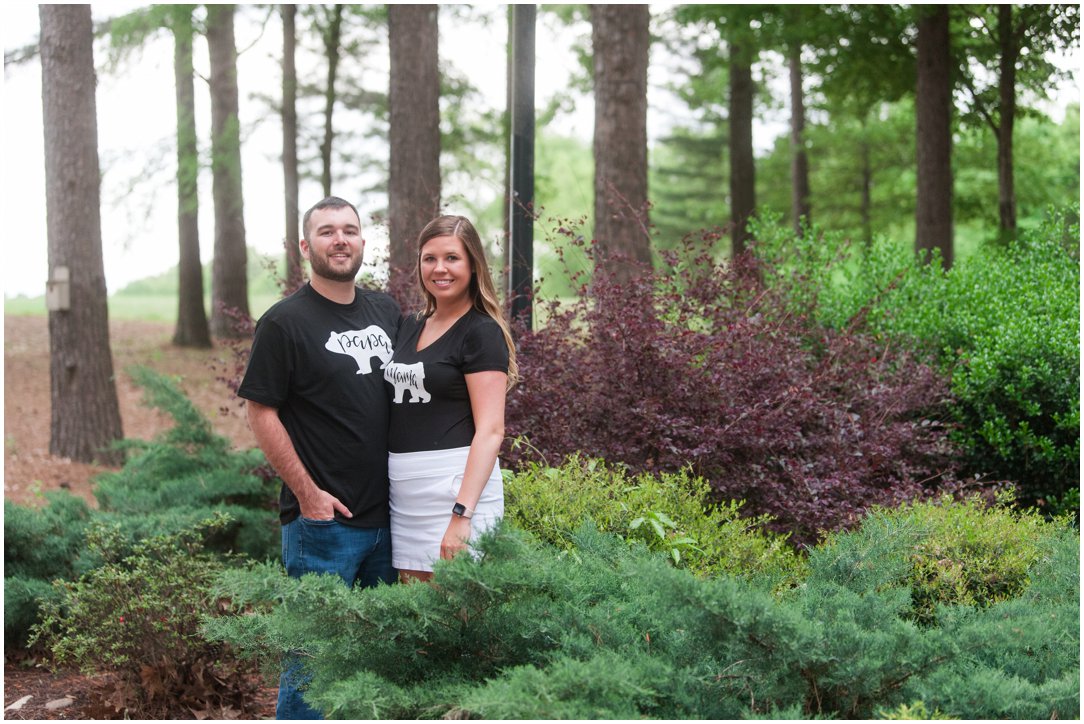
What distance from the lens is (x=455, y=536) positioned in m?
3.23

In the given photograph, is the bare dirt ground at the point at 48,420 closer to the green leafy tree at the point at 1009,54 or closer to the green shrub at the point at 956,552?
the green shrub at the point at 956,552

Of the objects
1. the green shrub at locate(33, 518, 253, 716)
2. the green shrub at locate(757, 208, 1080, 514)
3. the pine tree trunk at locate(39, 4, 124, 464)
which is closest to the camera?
the green shrub at locate(33, 518, 253, 716)

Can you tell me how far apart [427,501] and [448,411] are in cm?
32

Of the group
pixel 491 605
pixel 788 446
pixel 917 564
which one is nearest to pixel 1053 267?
pixel 788 446

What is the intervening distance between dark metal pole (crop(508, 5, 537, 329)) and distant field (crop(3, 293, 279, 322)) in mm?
13756

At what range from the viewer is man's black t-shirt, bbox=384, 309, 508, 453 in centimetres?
334

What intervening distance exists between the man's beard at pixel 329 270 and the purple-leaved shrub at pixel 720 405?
69.4 inches

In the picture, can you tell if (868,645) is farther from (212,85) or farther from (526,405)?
(212,85)

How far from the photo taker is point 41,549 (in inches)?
216

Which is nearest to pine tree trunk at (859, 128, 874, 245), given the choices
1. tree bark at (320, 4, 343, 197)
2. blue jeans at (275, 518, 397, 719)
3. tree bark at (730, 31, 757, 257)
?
tree bark at (730, 31, 757, 257)

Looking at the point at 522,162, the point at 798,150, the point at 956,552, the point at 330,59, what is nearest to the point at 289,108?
the point at 330,59

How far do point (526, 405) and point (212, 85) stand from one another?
1341 centimetres

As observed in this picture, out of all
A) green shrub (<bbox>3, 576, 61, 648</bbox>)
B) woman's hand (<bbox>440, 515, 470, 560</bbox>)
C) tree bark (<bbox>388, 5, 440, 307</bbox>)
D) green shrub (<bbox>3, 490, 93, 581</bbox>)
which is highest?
tree bark (<bbox>388, 5, 440, 307</bbox>)

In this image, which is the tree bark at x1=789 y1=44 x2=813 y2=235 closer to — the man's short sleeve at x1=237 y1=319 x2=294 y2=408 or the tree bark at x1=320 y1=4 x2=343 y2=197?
the tree bark at x1=320 y1=4 x2=343 y2=197
